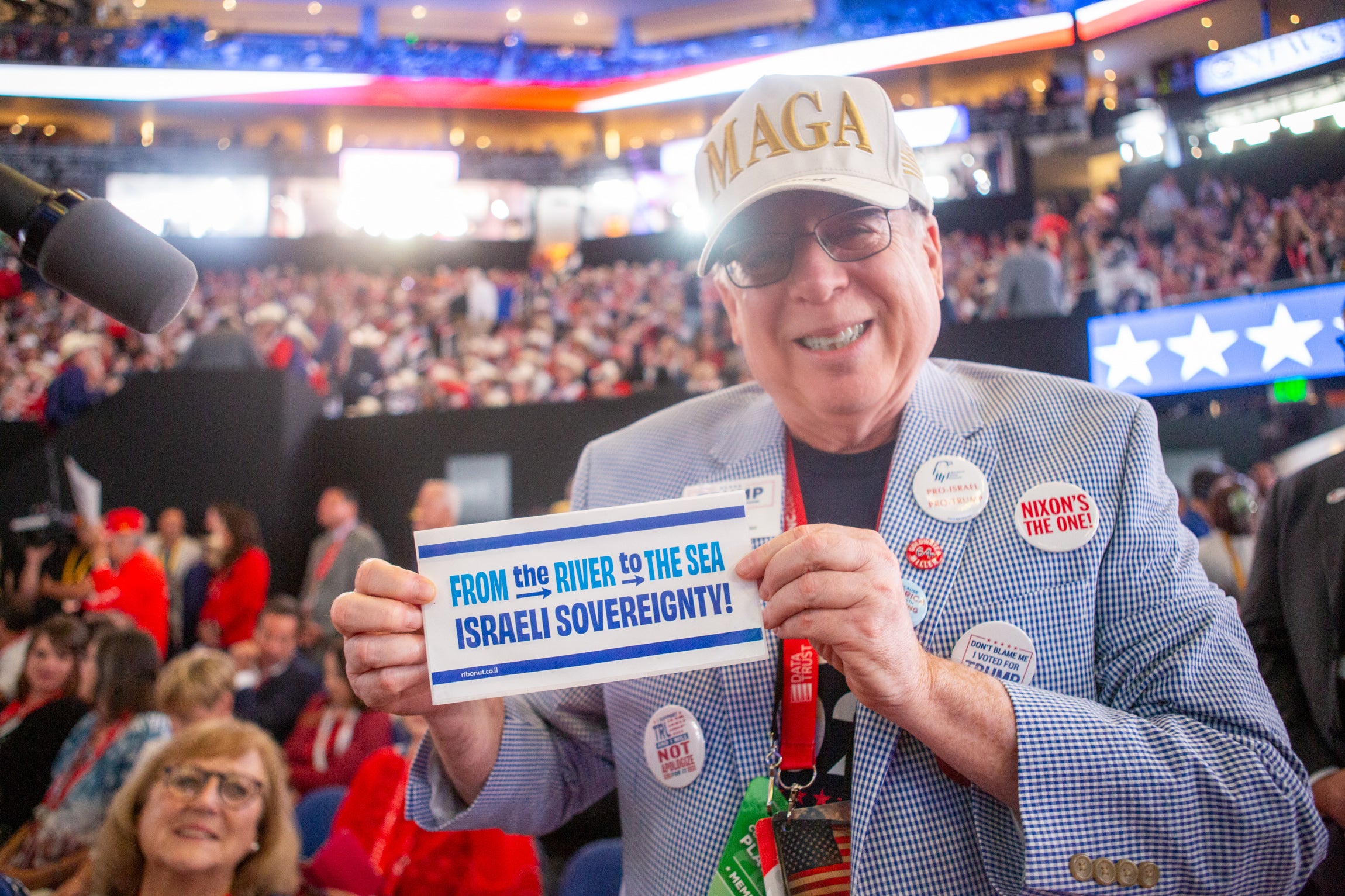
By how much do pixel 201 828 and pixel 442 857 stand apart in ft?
2.69

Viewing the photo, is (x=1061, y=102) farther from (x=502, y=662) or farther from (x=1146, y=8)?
(x=502, y=662)

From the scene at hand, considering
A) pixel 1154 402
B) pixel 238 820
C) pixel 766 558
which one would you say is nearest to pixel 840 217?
pixel 766 558

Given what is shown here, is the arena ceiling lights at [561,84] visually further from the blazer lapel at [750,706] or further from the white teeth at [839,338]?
the blazer lapel at [750,706]

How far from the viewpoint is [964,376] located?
4.51 feet

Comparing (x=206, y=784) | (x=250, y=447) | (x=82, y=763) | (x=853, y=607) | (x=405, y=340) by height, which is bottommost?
(x=82, y=763)

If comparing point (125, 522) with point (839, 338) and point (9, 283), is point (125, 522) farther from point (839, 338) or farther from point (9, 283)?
point (9, 283)

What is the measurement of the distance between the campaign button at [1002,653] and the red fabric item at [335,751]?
3.28 m

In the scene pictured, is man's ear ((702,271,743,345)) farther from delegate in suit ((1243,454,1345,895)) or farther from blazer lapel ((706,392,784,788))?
delegate in suit ((1243,454,1345,895))

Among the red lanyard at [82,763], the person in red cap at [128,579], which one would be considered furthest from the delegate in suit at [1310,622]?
the person in red cap at [128,579]

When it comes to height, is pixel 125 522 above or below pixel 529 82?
below

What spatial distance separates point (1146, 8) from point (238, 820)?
1721 centimetres

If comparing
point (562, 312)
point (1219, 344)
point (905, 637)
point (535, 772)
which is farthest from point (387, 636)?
point (562, 312)

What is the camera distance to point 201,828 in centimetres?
218

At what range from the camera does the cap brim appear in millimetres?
1114
